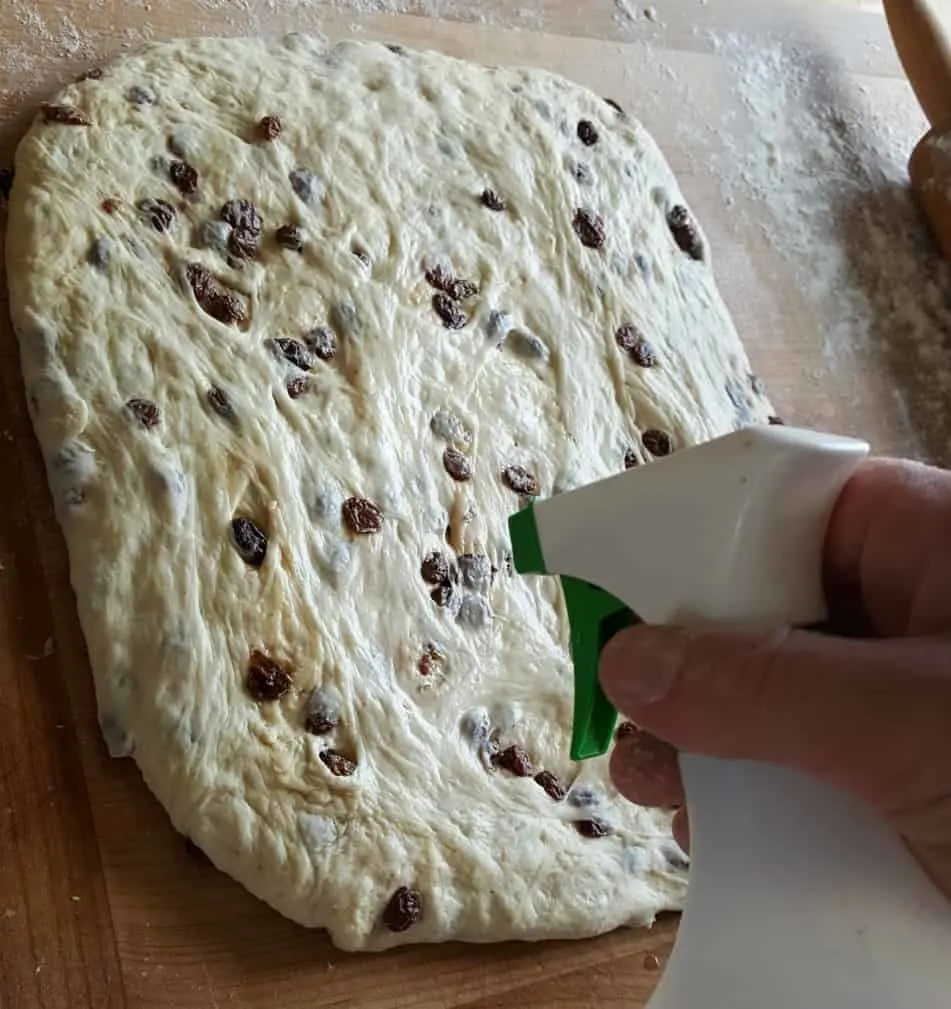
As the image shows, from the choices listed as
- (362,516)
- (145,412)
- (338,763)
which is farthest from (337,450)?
(338,763)

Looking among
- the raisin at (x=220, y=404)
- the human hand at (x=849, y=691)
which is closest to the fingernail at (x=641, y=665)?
the human hand at (x=849, y=691)

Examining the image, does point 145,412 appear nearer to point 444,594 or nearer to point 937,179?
point 444,594

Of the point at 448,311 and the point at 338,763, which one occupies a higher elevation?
the point at 448,311

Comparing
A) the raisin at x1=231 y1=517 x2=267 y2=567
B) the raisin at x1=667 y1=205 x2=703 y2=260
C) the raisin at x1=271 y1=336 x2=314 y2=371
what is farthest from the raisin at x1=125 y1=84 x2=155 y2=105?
the raisin at x1=667 y1=205 x2=703 y2=260

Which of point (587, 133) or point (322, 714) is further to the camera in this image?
point (587, 133)

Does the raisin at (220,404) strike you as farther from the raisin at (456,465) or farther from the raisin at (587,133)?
the raisin at (587,133)

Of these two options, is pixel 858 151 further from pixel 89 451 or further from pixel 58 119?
pixel 89 451

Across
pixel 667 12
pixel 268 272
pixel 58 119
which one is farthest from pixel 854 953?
pixel 667 12
